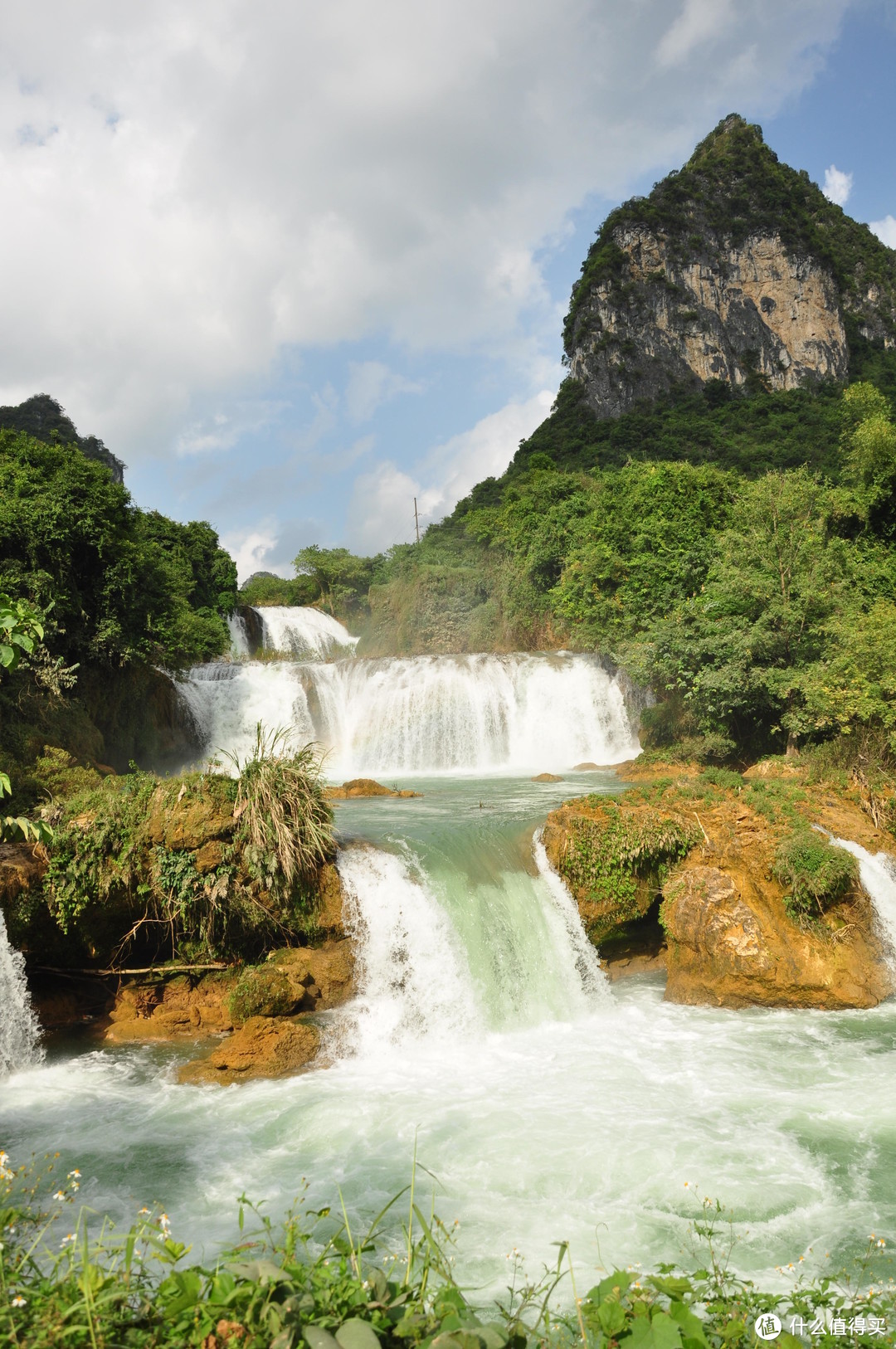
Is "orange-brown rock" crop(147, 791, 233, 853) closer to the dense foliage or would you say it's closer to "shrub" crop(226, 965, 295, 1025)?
"shrub" crop(226, 965, 295, 1025)

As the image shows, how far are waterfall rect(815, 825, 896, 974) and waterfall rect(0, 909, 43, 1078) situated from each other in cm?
1011

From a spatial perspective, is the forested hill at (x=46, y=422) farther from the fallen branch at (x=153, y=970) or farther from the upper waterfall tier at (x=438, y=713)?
the fallen branch at (x=153, y=970)

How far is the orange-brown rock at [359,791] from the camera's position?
53.4 feet

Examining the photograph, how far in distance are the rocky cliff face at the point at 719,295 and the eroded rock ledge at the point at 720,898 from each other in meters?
64.7

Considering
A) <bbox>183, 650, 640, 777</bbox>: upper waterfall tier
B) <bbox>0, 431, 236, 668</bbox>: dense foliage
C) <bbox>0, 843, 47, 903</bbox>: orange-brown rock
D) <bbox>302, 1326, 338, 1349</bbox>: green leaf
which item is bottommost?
<bbox>302, 1326, 338, 1349</bbox>: green leaf

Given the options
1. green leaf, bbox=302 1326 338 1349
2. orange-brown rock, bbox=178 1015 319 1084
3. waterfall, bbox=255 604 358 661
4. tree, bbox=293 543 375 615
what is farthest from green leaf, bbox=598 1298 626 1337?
tree, bbox=293 543 375 615

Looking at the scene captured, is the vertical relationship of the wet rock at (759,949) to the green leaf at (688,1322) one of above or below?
below

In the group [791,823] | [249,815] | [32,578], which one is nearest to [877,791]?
[791,823]

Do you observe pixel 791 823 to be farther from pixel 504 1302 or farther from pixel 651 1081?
pixel 504 1302

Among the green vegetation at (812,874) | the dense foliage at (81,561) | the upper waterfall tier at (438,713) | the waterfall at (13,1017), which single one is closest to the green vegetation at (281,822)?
the waterfall at (13,1017)

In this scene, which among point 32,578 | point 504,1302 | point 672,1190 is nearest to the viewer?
point 504,1302

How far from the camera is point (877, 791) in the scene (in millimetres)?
12922

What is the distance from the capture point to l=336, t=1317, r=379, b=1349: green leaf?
2244mm

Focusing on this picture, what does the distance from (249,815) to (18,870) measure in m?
2.54
